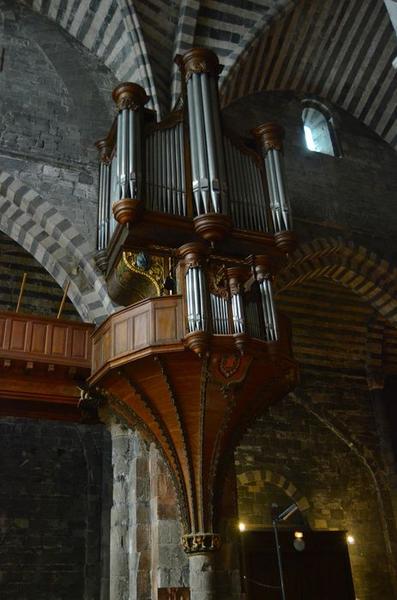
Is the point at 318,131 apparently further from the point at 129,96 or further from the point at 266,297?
the point at 266,297

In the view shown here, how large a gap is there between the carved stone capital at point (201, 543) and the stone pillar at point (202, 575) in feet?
0.27

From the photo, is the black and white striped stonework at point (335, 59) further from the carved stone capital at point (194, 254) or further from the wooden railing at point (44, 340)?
the wooden railing at point (44, 340)

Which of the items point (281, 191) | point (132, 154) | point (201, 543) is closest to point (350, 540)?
point (201, 543)

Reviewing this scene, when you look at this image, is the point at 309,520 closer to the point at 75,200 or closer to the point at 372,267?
the point at 372,267

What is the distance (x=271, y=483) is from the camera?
14.5 metres

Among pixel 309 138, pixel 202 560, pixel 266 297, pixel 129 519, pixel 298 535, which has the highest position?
pixel 309 138

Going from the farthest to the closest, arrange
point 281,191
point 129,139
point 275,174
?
point 275,174, point 281,191, point 129,139

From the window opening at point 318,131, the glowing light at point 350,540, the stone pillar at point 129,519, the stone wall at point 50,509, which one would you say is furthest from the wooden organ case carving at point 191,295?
the glowing light at point 350,540

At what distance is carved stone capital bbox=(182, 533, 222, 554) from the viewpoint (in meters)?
7.30

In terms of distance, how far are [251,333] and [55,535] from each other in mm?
8018

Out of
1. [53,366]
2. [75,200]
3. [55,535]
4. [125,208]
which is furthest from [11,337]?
[55,535]

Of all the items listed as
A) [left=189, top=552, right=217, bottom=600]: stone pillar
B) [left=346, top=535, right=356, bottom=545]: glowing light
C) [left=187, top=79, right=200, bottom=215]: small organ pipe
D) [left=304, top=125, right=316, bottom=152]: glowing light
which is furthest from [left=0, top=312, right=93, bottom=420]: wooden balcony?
[left=346, top=535, right=356, bottom=545]: glowing light

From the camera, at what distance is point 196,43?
38.8ft

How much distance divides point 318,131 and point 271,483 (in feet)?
26.7
